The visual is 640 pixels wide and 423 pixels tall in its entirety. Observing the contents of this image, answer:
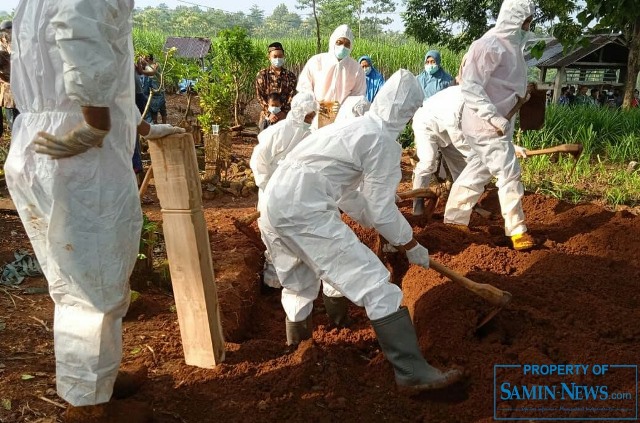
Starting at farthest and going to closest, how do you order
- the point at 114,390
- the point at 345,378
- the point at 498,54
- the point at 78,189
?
the point at 498,54 < the point at 345,378 < the point at 114,390 < the point at 78,189

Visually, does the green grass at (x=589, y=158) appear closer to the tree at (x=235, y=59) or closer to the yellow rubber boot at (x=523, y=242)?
the yellow rubber boot at (x=523, y=242)

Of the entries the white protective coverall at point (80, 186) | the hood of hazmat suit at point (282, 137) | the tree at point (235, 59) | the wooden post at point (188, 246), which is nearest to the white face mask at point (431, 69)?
the tree at point (235, 59)

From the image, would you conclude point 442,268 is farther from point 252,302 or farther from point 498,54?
point 498,54

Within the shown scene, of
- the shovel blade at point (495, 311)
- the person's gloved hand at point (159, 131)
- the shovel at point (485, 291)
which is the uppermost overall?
the person's gloved hand at point (159, 131)

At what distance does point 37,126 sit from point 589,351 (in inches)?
102

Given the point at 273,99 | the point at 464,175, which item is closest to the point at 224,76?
the point at 273,99

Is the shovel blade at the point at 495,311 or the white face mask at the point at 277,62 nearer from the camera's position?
the shovel blade at the point at 495,311

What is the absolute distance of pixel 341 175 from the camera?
278cm

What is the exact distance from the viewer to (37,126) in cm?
190

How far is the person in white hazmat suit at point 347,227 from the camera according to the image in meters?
2.47

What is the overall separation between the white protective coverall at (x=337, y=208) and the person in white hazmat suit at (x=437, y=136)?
6.88 ft

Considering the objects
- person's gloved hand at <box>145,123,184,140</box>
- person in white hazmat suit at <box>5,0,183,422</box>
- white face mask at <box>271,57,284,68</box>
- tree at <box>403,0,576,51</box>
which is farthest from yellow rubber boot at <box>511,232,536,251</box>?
tree at <box>403,0,576,51</box>

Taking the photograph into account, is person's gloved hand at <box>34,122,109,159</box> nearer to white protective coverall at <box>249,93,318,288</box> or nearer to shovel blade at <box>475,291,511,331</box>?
shovel blade at <box>475,291,511,331</box>

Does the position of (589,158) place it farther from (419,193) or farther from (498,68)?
(419,193)
